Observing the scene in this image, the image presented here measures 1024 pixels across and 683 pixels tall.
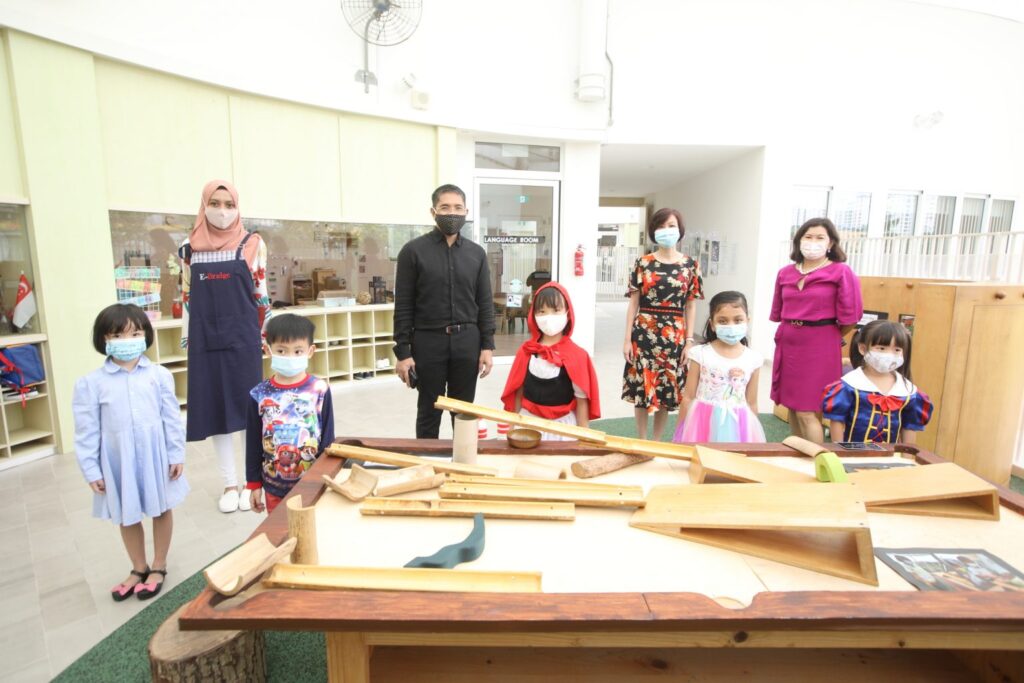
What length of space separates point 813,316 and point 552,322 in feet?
5.13

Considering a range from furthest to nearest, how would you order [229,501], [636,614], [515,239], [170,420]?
[515,239] → [229,501] → [170,420] → [636,614]

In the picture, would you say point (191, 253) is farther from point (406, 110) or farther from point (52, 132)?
point (406, 110)

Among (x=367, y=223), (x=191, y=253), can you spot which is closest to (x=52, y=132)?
(x=191, y=253)

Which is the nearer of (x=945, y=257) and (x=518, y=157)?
(x=945, y=257)

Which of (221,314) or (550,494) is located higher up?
(221,314)

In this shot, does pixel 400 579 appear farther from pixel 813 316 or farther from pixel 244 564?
pixel 813 316

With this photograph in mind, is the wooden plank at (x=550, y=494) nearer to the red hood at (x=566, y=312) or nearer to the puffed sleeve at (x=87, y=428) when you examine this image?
the red hood at (x=566, y=312)

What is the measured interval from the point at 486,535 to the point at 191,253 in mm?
2248

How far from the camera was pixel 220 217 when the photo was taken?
2576 mm

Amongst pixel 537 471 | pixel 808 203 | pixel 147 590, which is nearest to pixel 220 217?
pixel 147 590

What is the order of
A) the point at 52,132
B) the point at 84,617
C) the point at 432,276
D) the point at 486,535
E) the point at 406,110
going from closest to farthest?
the point at 486,535 < the point at 84,617 < the point at 432,276 < the point at 52,132 < the point at 406,110

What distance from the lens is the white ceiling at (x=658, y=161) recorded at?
6.85m

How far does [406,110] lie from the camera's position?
5.39 meters

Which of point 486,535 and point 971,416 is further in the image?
point 971,416
